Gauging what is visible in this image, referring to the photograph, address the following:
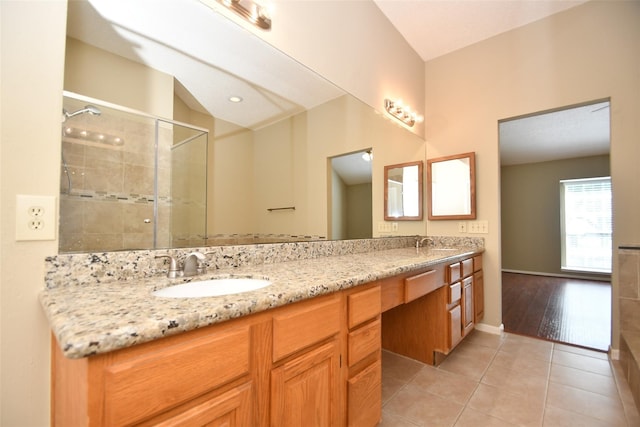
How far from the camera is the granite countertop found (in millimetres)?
490

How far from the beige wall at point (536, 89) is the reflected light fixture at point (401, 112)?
34 cm

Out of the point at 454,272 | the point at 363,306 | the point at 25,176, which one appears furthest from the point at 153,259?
the point at 454,272

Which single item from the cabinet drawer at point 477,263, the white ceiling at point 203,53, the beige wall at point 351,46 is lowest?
the cabinet drawer at point 477,263

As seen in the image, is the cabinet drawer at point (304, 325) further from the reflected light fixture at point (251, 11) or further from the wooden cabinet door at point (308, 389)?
the reflected light fixture at point (251, 11)

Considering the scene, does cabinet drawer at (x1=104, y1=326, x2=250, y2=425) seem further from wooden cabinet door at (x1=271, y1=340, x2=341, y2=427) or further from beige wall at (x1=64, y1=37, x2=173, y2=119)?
beige wall at (x1=64, y1=37, x2=173, y2=119)

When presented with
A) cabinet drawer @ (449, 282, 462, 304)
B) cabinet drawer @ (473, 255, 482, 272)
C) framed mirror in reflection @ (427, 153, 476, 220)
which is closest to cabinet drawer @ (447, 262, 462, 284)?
cabinet drawer @ (449, 282, 462, 304)

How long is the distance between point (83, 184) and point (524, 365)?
266cm

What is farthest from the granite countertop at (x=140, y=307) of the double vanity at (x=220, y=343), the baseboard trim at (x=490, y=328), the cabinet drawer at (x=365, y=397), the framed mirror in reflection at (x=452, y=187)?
the baseboard trim at (x=490, y=328)

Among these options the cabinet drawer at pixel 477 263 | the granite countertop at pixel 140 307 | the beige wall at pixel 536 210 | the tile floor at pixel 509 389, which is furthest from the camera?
the beige wall at pixel 536 210

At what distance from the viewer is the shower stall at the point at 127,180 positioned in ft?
2.87

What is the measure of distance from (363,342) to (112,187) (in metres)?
1.10

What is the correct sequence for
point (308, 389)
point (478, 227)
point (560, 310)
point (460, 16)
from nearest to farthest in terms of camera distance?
point (308, 389), point (460, 16), point (478, 227), point (560, 310)

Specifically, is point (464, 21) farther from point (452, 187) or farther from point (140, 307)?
point (140, 307)

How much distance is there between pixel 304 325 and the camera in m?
0.87
